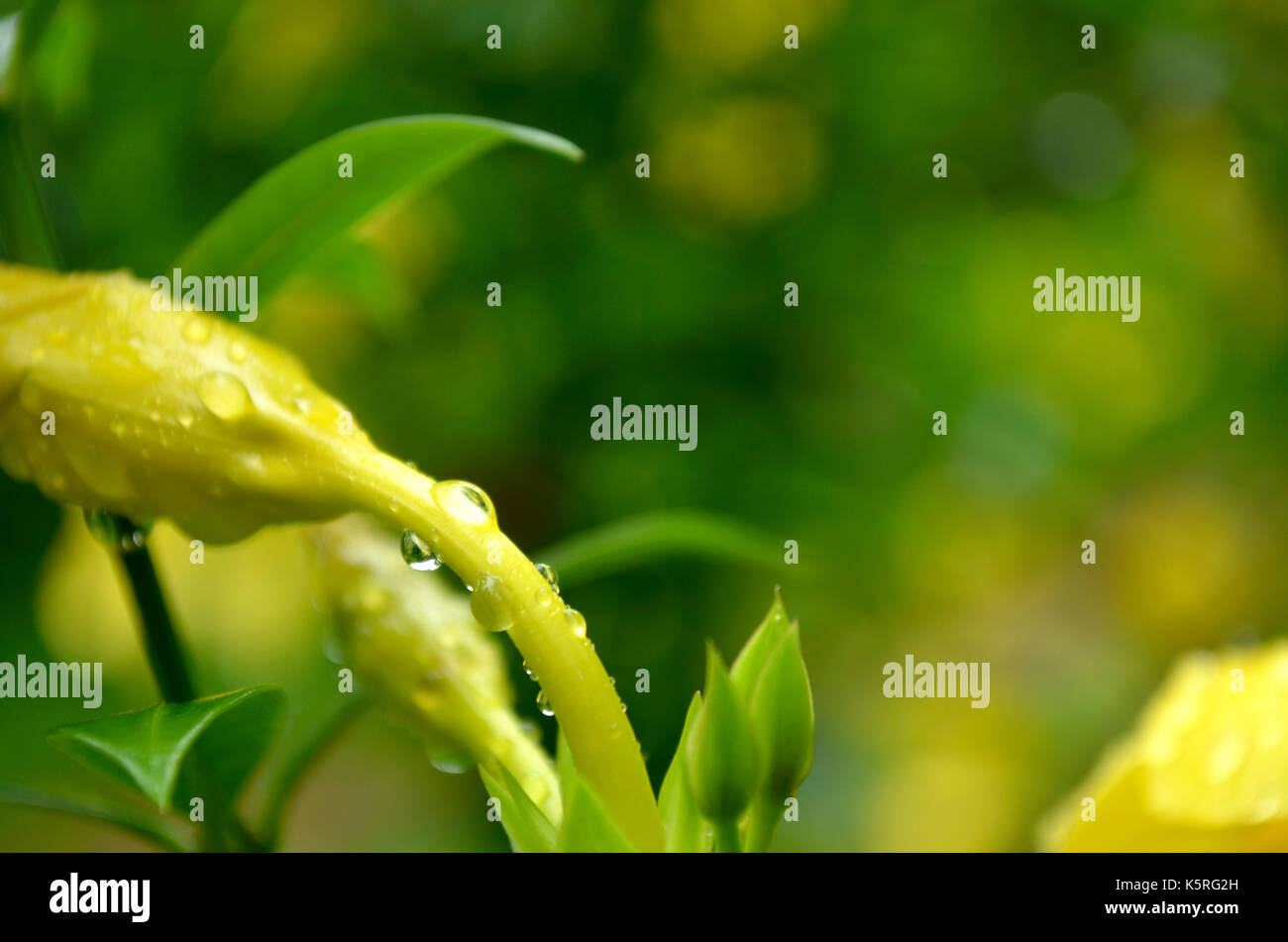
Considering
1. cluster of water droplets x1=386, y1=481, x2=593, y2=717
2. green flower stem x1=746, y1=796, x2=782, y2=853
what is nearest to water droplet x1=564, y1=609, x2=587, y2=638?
cluster of water droplets x1=386, y1=481, x2=593, y2=717

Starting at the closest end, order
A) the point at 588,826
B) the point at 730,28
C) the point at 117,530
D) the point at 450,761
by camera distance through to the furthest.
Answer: the point at 588,826 < the point at 117,530 < the point at 450,761 < the point at 730,28

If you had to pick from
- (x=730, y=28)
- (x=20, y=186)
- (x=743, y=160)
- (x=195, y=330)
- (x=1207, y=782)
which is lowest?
(x=1207, y=782)

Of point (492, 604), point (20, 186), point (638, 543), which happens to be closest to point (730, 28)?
point (638, 543)

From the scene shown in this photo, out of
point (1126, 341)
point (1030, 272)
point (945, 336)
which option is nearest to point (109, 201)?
point (945, 336)

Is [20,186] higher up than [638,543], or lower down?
higher up

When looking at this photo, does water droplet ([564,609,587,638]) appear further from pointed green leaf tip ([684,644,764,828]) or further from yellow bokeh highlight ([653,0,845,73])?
yellow bokeh highlight ([653,0,845,73])

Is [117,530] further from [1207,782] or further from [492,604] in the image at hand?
[1207,782]
